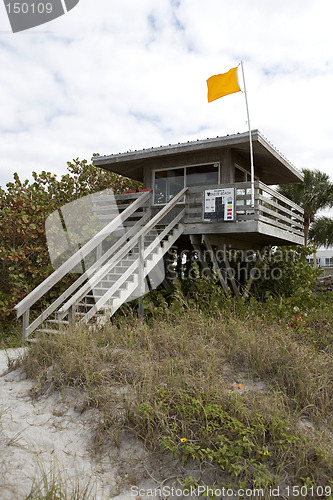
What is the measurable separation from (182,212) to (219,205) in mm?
1143

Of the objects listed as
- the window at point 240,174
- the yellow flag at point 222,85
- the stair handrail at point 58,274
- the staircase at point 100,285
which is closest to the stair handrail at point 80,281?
the staircase at point 100,285

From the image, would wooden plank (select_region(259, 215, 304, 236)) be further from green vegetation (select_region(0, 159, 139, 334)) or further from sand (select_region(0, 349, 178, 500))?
sand (select_region(0, 349, 178, 500))

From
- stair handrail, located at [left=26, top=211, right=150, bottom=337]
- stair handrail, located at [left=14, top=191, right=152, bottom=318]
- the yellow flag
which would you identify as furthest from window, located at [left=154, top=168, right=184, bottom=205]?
the yellow flag

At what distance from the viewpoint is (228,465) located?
3.38m

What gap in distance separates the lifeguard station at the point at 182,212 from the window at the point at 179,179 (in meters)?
0.03

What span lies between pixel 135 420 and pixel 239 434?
113 cm

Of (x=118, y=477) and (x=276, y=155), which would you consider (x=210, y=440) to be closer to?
(x=118, y=477)

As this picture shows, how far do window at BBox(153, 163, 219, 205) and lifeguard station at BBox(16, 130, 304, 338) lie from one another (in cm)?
3

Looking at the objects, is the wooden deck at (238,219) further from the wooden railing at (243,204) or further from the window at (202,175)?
the window at (202,175)

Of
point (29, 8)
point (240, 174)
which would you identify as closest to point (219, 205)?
point (240, 174)

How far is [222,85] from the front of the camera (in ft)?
35.9

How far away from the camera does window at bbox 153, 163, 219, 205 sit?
11.8 meters

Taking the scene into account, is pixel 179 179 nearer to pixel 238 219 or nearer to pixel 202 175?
pixel 202 175

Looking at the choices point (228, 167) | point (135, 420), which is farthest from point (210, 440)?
point (228, 167)
